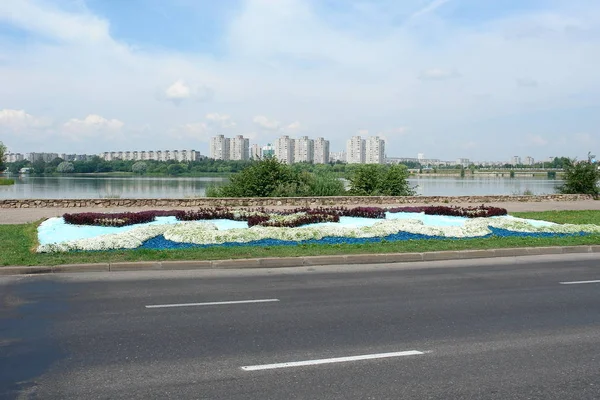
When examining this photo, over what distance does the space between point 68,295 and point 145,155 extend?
135530 millimetres

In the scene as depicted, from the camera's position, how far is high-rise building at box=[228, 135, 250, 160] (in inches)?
4914

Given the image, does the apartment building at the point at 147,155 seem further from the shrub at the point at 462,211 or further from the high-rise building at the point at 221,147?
the shrub at the point at 462,211

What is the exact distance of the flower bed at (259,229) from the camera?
597 inches

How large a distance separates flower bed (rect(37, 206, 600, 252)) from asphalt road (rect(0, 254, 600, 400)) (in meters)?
3.81

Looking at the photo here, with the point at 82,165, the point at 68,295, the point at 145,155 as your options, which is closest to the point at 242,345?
the point at 68,295

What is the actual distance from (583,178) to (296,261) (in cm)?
2950

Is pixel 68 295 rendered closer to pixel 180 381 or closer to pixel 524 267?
pixel 180 381

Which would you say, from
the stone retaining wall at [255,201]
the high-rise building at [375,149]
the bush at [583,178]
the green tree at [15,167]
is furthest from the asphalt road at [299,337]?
the high-rise building at [375,149]

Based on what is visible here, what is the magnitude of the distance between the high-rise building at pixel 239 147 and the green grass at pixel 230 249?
107688 millimetres

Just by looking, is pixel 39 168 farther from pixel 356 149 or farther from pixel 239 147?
pixel 356 149

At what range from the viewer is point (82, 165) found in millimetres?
93875

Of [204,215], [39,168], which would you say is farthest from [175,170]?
[204,215]

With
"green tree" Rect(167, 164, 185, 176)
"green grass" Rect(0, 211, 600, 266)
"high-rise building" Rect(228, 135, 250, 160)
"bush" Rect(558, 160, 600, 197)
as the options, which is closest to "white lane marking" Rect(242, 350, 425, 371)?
"green grass" Rect(0, 211, 600, 266)

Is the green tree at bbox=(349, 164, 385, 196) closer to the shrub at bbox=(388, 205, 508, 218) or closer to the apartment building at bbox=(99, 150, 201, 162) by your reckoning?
the shrub at bbox=(388, 205, 508, 218)
